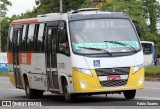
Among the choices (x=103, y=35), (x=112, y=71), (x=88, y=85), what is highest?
(x=103, y=35)

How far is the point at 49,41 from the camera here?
1892 centimetres

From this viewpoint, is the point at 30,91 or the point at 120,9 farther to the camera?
the point at 120,9

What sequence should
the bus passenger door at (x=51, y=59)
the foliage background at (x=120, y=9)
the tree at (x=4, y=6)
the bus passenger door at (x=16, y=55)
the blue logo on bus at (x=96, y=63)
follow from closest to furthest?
the blue logo on bus at (x=96, y=63), the bus passenger door at (x=51, y=59), the bus passenger door at (x=16, y=55), the foliage background at (x=120, y=9), the tree at (x=4, y=6)

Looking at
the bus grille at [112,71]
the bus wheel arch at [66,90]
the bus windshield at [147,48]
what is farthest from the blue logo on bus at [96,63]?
the bus windshield at [147,48]

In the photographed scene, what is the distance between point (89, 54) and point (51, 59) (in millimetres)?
2027

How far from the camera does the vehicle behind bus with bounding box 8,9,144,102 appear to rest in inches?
665

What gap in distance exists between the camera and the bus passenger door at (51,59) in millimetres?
18486

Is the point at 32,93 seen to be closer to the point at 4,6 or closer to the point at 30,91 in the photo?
the point at 30,91

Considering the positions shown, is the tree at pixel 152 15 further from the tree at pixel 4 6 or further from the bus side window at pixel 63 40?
the bus side window at pixel 63 40

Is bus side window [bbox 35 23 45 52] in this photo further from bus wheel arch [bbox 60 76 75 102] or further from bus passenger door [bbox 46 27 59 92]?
bus wheel arch [bbox 60 76 75 102]

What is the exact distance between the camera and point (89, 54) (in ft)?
56.1

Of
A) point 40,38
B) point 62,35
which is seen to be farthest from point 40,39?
point 62,35

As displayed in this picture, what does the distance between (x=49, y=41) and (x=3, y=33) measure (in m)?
77.0

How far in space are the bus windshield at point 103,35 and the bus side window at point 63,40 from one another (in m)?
0.21
